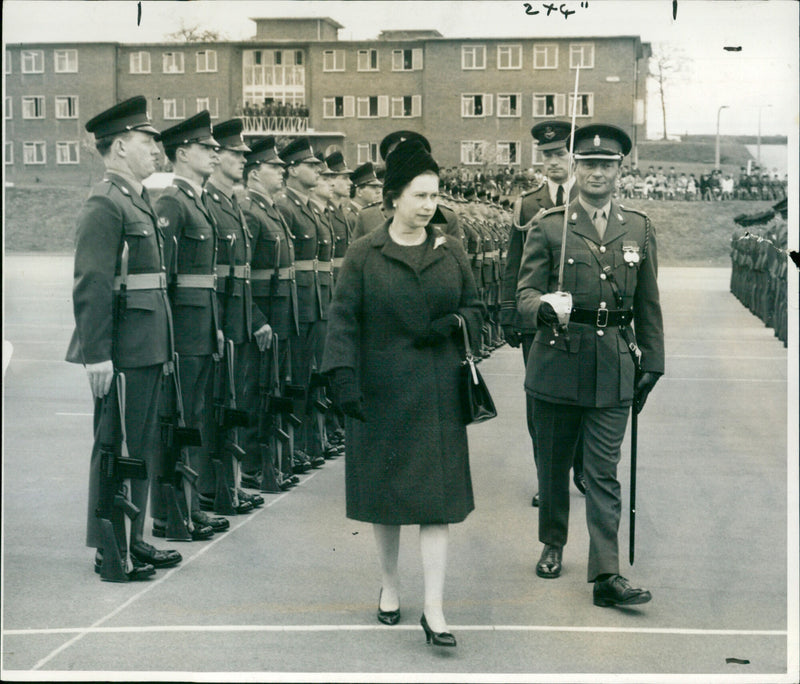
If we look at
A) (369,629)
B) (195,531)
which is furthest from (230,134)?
(369,629)

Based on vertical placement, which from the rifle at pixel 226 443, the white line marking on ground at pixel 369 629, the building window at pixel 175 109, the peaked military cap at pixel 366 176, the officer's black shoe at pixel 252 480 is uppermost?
the building window at pixel 175 109

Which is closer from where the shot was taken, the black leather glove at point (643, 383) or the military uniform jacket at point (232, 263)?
the black leather glove at point (643, 383)

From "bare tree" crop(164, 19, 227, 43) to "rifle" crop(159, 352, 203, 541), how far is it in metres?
1.74

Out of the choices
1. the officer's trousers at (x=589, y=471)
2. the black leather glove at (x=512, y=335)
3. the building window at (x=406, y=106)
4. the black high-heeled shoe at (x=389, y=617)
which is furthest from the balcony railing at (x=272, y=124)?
the black high-heeled shoe at (x=389, y=617)

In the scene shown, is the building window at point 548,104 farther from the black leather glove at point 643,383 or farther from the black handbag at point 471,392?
the black handbag at point 471,392

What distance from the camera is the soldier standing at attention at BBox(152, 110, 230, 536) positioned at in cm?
795

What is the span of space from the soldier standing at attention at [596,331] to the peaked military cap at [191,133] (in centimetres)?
209

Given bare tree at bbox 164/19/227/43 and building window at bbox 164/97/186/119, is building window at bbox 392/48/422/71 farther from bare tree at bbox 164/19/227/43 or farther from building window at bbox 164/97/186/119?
building window at bbox 164/97/186/119

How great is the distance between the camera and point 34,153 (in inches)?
267

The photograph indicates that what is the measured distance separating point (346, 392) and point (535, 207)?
3.45m

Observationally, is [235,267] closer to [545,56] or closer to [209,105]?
[209,105]

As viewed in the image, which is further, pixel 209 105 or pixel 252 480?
pixel 252 480

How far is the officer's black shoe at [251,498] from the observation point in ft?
27.9

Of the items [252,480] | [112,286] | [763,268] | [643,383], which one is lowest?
[252,480]
